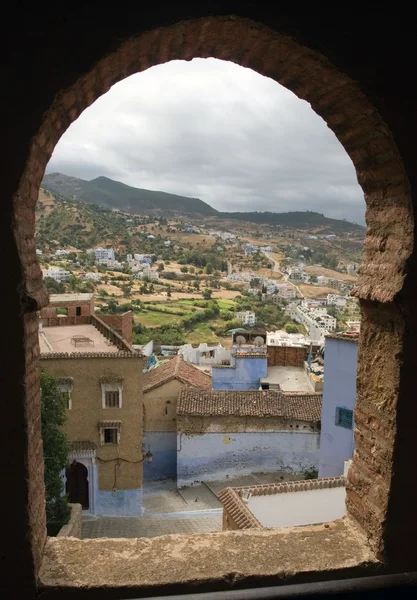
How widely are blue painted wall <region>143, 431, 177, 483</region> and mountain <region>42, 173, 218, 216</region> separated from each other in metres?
78.6

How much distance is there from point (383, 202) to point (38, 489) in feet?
6.68

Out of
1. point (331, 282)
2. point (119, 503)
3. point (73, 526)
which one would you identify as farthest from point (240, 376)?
point (331, 282)

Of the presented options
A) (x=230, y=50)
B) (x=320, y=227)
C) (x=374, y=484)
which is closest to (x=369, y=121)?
(x=230, y=50)

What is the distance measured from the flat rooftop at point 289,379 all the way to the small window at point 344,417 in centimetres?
Result: 567

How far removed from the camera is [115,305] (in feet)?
125

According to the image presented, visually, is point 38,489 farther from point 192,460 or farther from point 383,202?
point 192,460

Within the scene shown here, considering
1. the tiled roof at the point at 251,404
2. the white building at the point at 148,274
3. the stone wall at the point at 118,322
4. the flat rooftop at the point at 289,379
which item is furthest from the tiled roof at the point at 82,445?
the white building at the point at 148,274

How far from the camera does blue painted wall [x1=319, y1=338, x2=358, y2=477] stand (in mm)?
10930

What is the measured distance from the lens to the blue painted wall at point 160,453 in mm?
15453

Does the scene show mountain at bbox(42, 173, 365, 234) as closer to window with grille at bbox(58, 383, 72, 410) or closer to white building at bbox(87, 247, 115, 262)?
white building at bbox(87, 247, 115, 262)

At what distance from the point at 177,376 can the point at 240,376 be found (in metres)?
3.38

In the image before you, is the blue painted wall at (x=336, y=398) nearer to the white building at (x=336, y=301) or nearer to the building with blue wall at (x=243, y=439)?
the building with blue wall at (x=243, y=439)

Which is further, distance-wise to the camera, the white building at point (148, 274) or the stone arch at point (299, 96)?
the white building at point (148, 274)

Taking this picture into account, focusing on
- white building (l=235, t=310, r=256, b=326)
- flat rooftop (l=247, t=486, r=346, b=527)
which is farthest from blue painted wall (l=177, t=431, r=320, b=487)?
white building (l=235, t=310, r=256, b=326)
